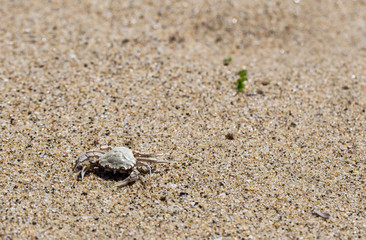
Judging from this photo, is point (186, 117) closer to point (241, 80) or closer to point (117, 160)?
point (241, 80)

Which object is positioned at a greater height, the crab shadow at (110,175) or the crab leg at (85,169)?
the crab leg at (85,169)

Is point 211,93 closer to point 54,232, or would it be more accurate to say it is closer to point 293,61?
point 293,61

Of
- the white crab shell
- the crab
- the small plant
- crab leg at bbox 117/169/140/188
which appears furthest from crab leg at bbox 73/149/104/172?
the small plant

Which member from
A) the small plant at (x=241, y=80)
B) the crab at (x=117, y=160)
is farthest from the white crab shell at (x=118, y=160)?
the small plant at (x=241, y=80)

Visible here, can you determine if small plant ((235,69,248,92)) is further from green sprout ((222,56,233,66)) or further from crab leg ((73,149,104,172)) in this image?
crab leg ((73,149,104,172))

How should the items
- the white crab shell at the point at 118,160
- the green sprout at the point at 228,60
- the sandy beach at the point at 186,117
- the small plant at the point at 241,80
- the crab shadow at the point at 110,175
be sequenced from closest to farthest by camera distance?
the sandy beach at the point at 186,117 → the white crab shell at the point at 118,160 → the crab shadow at the point at 110,175 → the small plant at the point at 241,80 → the green sprout at the point at 228,60

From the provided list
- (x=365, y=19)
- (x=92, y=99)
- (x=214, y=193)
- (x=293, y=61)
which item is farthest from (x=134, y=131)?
(x=365, y=19)

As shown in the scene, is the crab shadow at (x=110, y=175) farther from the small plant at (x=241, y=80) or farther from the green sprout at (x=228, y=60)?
the green sprout at (x=228, y=60)

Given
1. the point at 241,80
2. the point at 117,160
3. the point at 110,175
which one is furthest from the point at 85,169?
the point at 241,80
